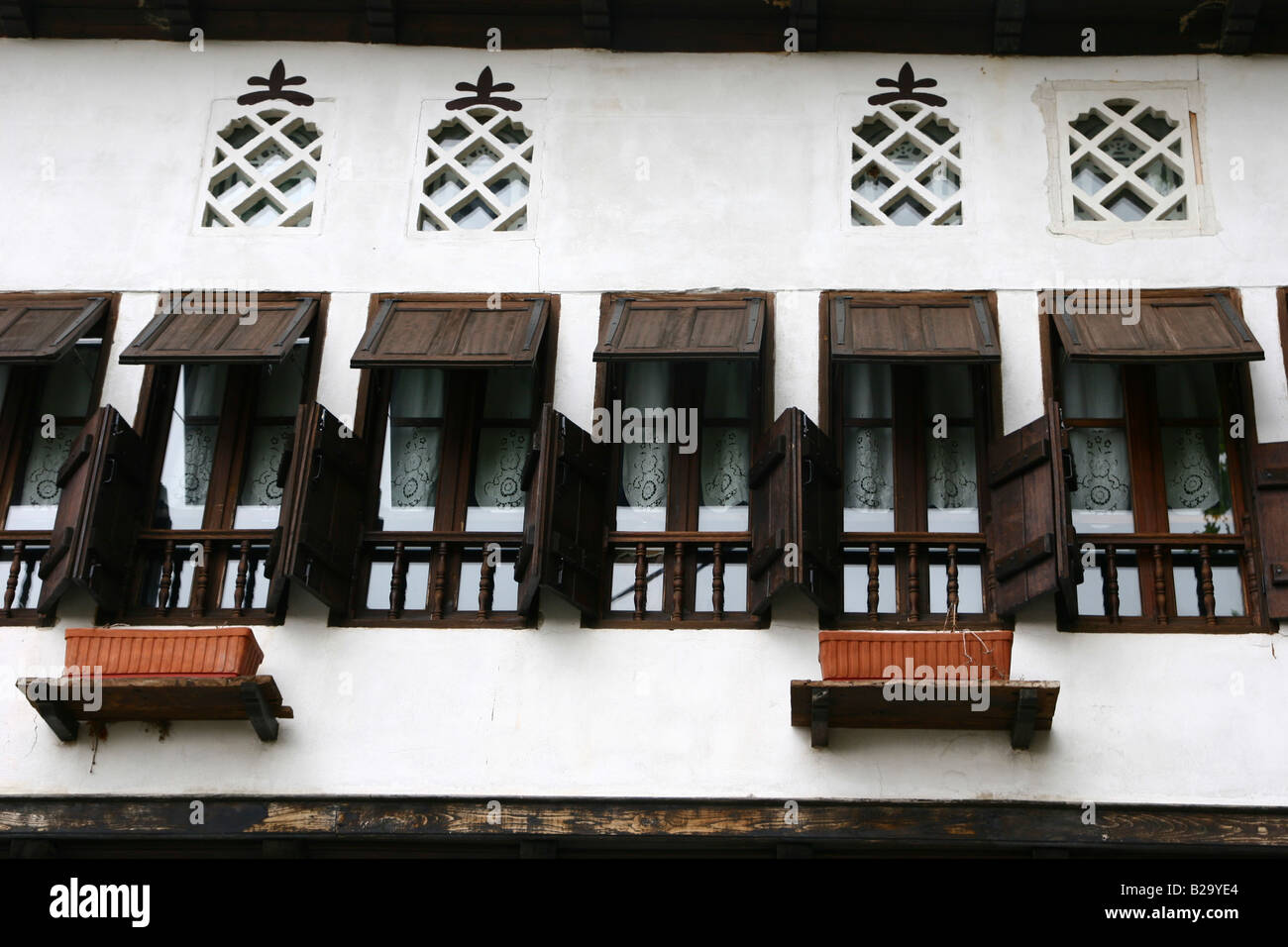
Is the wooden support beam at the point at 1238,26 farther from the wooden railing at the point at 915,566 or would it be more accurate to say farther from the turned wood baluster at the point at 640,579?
the turned wood baluster at the point at 640,579

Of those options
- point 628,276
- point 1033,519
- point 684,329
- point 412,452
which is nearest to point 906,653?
point 1033,519

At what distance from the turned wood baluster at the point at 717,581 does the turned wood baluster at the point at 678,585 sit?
0.14 meters

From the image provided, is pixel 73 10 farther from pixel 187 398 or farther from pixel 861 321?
pixel 861 321

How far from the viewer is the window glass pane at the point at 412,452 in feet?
25.8

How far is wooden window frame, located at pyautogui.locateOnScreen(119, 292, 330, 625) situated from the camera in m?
7.57

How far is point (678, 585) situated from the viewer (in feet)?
24.6

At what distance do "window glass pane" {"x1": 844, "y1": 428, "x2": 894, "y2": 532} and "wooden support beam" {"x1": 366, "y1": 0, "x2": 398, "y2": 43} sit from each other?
317cm

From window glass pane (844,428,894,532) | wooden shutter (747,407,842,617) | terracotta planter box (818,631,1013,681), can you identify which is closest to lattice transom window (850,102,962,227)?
window glass pane (844,428,894,532)

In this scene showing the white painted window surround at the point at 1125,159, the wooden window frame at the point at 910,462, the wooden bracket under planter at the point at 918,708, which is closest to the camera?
the wooden bracket under planter at the point at 918,708

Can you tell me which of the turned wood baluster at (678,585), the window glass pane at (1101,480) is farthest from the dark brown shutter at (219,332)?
the window glass pane at (1101,480)

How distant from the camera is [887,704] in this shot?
6914mm

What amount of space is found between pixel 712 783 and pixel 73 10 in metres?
5.27

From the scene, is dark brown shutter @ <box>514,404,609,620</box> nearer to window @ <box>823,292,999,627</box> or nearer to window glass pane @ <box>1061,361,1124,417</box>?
window @ <box>823,292,999,627</box>

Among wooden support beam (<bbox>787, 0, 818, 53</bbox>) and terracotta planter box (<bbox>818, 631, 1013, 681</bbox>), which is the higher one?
wooden support beam (<bbox>787, 0, 818, 53</bbox>)
